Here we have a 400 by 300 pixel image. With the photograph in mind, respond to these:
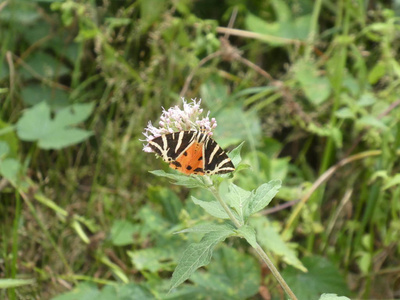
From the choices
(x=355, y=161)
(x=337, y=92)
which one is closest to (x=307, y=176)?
Answer: (x=355, y=161)

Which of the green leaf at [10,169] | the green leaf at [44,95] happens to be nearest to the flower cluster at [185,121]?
the green leaf at [10,169]

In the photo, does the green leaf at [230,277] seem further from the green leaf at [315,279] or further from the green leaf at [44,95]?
the green leaf at [44,95]

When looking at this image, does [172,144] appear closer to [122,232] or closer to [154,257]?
[154,257]

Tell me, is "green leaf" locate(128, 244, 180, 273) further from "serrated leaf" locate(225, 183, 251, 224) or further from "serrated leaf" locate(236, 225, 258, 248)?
"serrated leaf" locate(236, 225, 258, 248)

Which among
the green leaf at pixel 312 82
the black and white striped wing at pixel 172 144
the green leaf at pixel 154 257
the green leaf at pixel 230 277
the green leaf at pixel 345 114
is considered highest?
the black and white striped wing at pixel 172 144

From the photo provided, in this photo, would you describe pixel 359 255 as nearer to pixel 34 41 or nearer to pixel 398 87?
pixel 398 87

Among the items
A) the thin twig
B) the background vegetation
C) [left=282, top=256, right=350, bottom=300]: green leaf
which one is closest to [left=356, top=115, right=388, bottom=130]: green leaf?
the background vegetation
